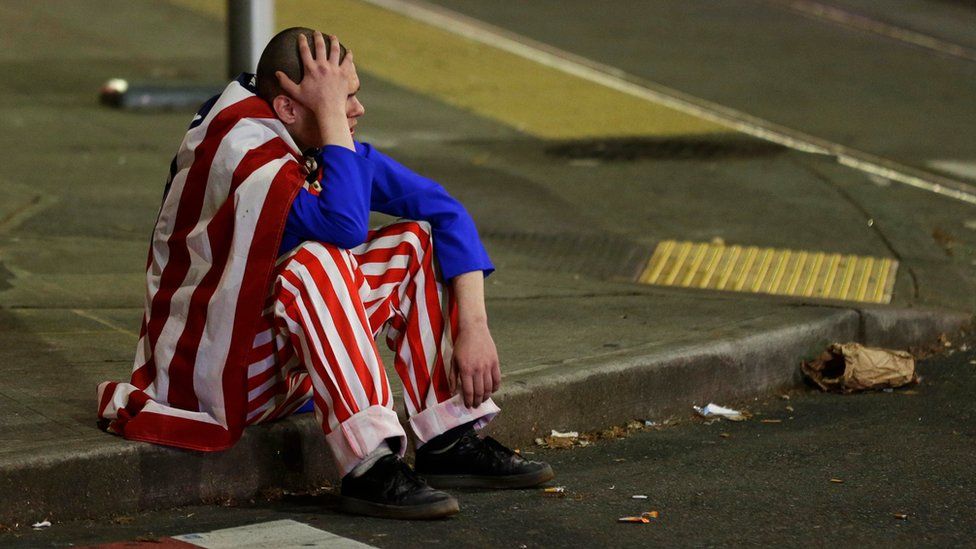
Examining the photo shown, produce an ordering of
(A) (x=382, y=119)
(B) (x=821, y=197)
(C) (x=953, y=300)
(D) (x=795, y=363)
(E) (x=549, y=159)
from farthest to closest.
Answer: (A) (x=382, y=119), (E) (x=549, y=159), (B) (x=821, y=197), (C) (x=953, y=300), (D) (x=795, y=363)

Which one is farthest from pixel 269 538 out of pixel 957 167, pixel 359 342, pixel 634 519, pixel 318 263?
pixel 957 167

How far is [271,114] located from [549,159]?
4.44 metres

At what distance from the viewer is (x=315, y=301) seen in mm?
3494

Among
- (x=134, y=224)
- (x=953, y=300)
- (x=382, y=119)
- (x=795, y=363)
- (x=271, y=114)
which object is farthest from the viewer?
(x=382, y=119)

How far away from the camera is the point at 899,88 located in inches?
408

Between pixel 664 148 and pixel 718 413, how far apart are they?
153 inches

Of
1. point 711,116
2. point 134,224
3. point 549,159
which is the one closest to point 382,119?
point 549,159

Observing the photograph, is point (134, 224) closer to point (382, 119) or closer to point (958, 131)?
point (382, 119)

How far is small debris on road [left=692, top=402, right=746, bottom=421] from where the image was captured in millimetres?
4664

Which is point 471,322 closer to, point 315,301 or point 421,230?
point 421,230

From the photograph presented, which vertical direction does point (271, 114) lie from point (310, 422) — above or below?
above

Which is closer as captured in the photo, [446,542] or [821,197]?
[446,542]

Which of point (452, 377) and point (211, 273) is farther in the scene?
point (452, 377)

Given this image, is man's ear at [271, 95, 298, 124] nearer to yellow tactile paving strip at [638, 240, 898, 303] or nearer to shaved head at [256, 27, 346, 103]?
shaved head at [256, 27, 346, 103]
